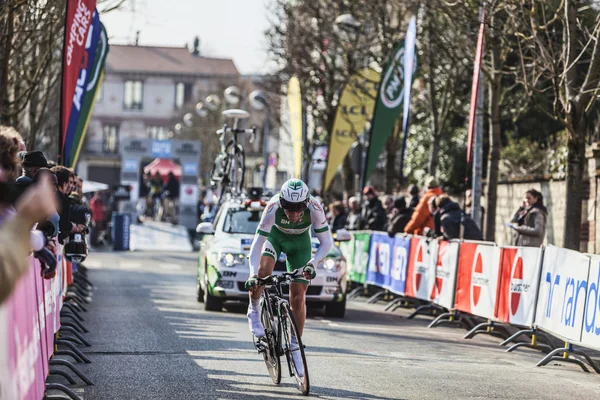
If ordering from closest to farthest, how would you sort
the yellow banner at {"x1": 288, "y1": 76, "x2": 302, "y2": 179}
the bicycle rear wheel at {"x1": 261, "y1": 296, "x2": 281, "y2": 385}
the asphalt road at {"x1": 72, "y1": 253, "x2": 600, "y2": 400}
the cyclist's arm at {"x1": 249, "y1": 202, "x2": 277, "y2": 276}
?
the asphalt road at {"x1": 72, "y1": 253, "x2": 600, "y2": 400} < the bicycle rear wheel at {"x1": 261, "y1": 296, "x2": 281, "y2": 385} < the cyclist's arm at {"x1": 249, "y1": 202, "x2": 277, "y2": 276} < the yellow banner at {"x1": 288, "y1": 76, "x2": 302, "y2": 179}

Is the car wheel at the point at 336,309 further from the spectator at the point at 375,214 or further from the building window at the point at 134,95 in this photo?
the building window at the point at 134,95

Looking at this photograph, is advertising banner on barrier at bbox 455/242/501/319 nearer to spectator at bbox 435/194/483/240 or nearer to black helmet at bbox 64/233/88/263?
spectator at bbox 435/194/483/240

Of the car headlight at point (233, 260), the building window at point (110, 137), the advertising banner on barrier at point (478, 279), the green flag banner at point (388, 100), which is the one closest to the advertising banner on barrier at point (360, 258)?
the green flag banner at point (388, 100)

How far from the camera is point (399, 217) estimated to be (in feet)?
71.6

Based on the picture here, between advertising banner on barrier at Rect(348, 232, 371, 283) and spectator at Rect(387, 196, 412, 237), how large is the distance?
1.78 meters

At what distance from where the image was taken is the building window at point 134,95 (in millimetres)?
114125

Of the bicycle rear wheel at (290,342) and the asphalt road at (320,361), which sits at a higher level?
the bicycle rear wheel at (290,342)

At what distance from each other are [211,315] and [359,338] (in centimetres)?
328

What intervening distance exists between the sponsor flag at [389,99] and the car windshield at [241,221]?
5.97m

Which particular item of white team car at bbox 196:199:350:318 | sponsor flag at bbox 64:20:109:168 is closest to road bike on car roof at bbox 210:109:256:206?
sponsor flag at bbox 64:20:109:168

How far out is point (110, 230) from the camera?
45.9 meters

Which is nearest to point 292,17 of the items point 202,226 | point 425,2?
point 425,2

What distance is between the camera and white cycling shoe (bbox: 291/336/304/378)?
9.74 m

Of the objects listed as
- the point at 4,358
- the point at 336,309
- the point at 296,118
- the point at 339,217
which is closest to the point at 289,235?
the point at 4,358
